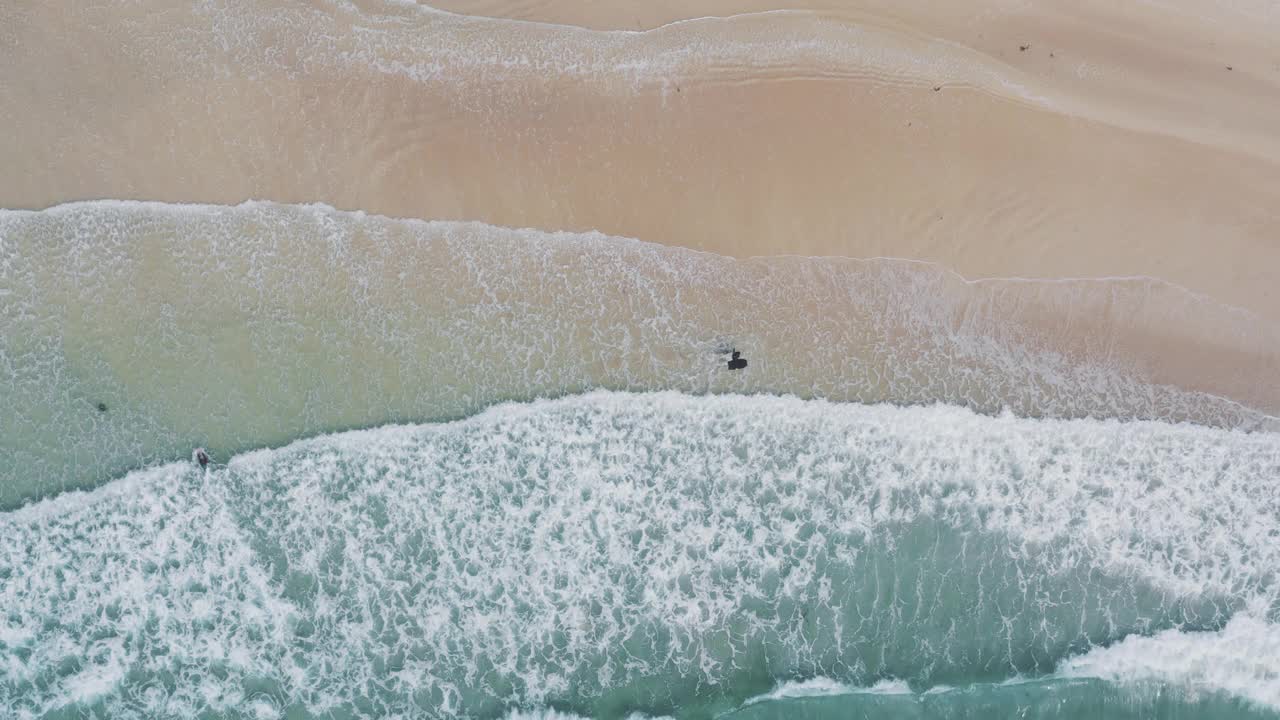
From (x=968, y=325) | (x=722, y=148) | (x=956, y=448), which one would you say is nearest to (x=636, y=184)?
(x=722, y=148)

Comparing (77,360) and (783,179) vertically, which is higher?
(783,179)

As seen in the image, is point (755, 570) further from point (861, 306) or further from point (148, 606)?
point (148, 606)

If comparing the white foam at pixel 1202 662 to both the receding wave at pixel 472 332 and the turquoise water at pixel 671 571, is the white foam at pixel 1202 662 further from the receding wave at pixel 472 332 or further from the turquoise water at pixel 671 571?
the receding wave at pixel 472 332

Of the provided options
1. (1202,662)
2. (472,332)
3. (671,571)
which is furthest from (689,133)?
(1202,662)

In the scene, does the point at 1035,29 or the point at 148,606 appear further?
the point at 1035,29

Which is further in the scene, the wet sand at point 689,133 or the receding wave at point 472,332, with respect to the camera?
the wet sand at point 689,133

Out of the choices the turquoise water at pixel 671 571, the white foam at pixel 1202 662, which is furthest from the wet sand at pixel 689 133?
the white foam at pixel 1202 662
